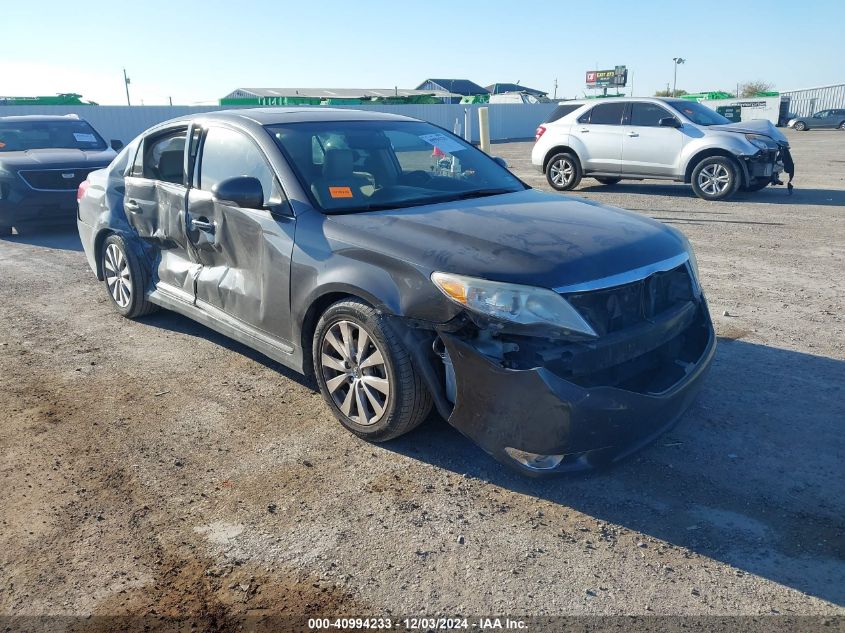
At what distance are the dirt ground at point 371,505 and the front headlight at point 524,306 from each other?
838mm

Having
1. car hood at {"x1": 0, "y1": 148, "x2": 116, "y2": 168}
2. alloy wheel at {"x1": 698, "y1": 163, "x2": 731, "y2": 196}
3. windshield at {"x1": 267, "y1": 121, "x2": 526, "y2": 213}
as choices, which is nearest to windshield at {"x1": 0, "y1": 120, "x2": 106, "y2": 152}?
car hood at {"x1": 0, "y1": 148, "x2": 116, "y2": 168}

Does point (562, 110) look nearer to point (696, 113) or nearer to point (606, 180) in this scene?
point (606, 180)

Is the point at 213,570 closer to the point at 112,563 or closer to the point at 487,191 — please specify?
the point at 112,563

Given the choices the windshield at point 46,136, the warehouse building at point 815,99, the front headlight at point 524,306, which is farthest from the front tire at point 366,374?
the warehouse building at point 815,99

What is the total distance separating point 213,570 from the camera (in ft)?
9.34

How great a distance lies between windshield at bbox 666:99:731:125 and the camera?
12.6m

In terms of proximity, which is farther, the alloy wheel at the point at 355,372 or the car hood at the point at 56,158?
the car hood at the point at 56,158

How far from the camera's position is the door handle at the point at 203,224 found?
15.2 ft

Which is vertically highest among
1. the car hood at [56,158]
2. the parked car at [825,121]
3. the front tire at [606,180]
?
the parked car at [825,121]

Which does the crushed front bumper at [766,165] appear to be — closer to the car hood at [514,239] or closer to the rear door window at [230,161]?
the car hood at [514,239]

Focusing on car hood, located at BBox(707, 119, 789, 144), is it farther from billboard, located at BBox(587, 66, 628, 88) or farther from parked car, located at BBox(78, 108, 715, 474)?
billboard, located at BBox(587, 66, 628, 88)

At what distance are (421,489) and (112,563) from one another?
135 cm

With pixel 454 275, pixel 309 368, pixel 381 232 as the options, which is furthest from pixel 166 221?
pixel 454 275

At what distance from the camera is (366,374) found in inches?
145
